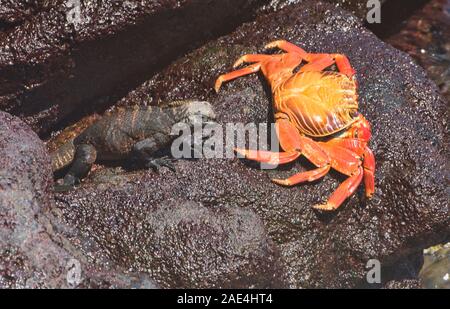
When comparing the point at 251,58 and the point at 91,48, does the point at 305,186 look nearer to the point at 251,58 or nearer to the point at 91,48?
the point at 251,58

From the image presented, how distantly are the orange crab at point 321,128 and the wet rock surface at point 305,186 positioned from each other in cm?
13

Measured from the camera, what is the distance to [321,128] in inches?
216

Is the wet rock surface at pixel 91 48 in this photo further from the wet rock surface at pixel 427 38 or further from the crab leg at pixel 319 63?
Result: the wet rock surface at pixel 427 38

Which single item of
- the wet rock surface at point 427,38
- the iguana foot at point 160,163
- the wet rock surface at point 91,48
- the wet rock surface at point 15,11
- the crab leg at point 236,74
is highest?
the wet rock surface at point 15,11

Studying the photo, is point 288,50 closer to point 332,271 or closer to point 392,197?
point 392,197

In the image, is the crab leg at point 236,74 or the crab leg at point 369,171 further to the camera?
the crab leg at point 236,74

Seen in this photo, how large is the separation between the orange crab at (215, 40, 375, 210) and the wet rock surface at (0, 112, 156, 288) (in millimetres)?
1740

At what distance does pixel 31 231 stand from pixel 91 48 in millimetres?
1987

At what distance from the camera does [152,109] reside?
5613 mm

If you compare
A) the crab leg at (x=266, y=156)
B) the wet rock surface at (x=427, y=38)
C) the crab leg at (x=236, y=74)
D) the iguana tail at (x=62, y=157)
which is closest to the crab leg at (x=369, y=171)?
the crab leg at (x=266, y=156)

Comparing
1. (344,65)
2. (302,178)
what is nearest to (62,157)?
(302,178)

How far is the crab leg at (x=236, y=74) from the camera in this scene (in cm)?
565

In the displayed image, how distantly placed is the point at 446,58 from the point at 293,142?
368 centimetres

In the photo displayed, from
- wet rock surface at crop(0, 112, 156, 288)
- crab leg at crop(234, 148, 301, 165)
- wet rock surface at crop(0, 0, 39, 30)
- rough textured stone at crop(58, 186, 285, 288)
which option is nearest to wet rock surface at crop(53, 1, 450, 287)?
rough textured stone at crop(58, 186, 285, 288)
